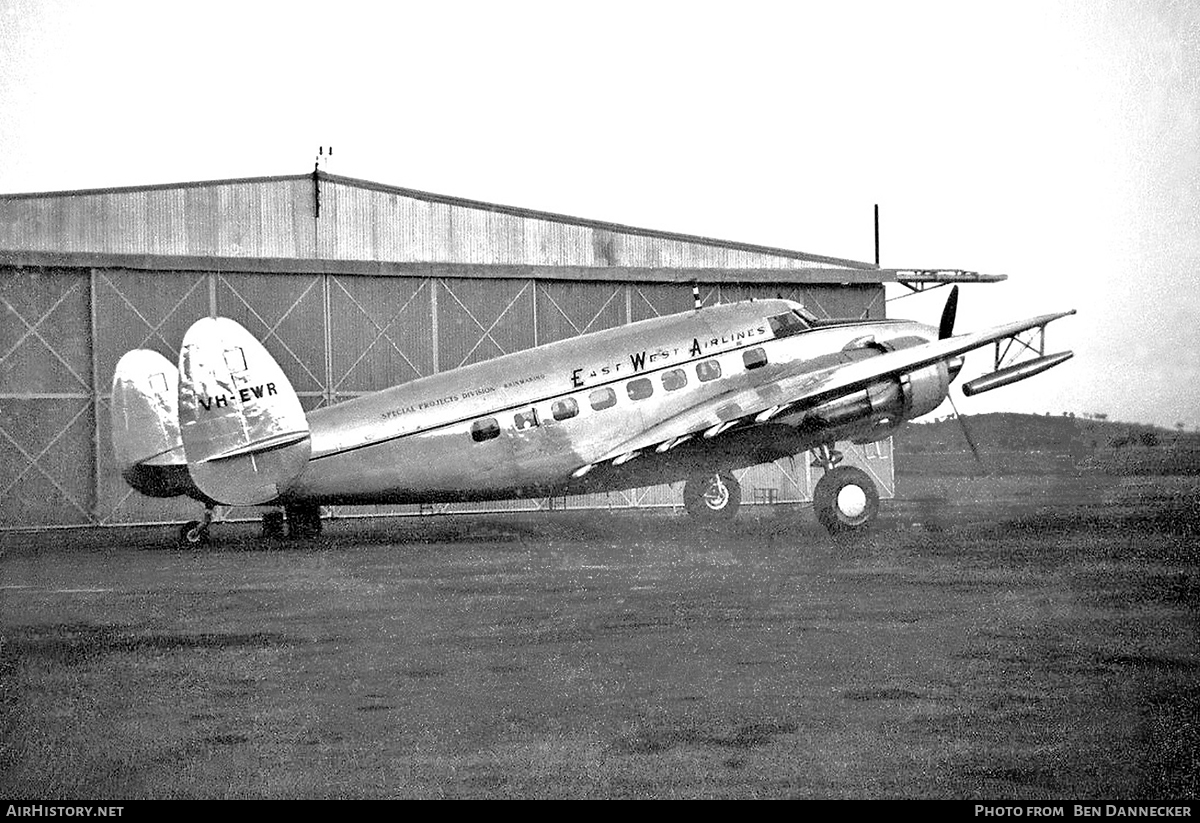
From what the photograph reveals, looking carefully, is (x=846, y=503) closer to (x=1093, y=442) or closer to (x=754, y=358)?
(x=754, y=358)

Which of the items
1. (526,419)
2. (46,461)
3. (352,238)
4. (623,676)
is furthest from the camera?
(352,238)

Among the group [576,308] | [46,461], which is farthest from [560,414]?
[46,461]

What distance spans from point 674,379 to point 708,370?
27.7 inches

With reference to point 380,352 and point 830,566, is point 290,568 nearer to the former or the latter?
point 830,566

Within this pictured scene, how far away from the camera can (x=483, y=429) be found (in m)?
18.6

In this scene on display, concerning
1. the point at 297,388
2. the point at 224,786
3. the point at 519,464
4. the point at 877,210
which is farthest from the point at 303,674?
the point at 877,210

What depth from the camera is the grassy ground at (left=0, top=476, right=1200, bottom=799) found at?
5977 mm

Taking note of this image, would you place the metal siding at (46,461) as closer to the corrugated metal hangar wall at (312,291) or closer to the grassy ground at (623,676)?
the corrugated metal hangar wall at (312,291)

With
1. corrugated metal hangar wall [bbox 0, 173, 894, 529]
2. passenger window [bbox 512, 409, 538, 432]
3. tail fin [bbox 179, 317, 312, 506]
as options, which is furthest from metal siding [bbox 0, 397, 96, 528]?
passenger window [bbox 512, 409, 538, 432]

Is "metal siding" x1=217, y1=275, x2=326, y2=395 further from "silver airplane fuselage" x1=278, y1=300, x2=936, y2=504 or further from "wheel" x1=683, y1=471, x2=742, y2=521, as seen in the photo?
"wheel" x1=683, y1=471, x2=742, y2=521

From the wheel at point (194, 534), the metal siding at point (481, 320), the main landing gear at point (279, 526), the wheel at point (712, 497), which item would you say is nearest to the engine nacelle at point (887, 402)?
the wheel at point (712, 497)

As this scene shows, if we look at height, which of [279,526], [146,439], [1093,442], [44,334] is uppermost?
[44,334]

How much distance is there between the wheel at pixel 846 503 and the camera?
19.5 metres

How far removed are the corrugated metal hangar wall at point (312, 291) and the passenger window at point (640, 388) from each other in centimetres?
1117
